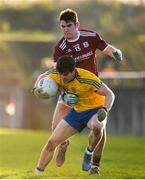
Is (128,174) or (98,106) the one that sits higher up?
(98,106)

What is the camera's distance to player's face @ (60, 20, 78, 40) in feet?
41.8

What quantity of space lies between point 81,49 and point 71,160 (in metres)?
3.70

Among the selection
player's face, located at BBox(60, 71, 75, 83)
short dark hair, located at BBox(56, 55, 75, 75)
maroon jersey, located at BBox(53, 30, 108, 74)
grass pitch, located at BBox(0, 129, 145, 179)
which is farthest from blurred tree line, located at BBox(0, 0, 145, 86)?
short dark hair, located at BBox(56, 55, 75, 75)

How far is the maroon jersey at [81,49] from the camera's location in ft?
42.8

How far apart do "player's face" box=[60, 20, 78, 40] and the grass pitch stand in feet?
6.11

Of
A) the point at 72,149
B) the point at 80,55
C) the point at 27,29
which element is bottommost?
the point at 72,149

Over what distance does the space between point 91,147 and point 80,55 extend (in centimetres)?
132

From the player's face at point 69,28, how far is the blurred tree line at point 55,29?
2351 centimetres

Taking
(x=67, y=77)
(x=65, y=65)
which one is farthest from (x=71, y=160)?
(x=65, y=65)

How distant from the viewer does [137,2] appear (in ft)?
149

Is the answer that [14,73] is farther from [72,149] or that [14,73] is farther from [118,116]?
[72,149]

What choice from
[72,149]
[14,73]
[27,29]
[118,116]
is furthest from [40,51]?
[72,149]

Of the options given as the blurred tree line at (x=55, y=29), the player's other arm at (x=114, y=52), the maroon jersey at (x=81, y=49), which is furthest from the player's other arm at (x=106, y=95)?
the blurred tree line at (x=55, y=29)

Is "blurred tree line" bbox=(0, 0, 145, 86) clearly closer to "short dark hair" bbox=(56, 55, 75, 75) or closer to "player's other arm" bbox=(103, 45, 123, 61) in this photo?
"player's other arm" bbox=(103, 45, 123, 61)
